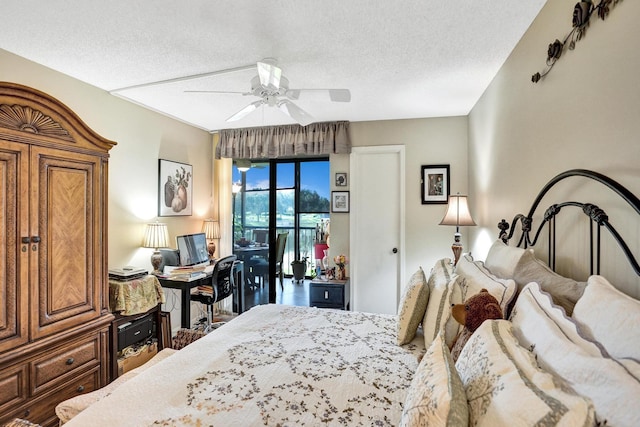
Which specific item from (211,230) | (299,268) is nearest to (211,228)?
(211,230)

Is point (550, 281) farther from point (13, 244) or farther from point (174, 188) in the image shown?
point (174, 188)

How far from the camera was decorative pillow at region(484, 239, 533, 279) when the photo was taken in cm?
160

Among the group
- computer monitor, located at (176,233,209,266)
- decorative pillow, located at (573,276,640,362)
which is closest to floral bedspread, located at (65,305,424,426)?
decorative pillow, located at (573,276,640,362)

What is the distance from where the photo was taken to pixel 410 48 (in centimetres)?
218

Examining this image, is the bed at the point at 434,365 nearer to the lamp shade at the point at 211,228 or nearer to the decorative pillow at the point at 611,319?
the decorative pillow at the point at 611,319

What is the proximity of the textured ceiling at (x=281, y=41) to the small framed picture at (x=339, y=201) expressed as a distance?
1.34m

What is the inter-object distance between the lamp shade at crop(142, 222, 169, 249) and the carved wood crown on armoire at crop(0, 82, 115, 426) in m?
0.93

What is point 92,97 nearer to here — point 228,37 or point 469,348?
point 228,37

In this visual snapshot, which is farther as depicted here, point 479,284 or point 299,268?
point 299,268

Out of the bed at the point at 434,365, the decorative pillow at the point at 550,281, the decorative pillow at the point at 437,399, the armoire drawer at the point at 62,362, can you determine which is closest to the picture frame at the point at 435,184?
the bed at the point at 434,365

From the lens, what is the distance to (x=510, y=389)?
779 mm

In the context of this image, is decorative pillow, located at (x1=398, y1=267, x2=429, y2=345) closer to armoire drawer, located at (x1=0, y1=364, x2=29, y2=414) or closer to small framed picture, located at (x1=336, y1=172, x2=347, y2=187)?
armoire drawer, located at (x1=0, y1=364, x2=29, y2=414)

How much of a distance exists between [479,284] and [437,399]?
0.89 m

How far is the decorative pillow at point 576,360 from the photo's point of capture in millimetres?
625
